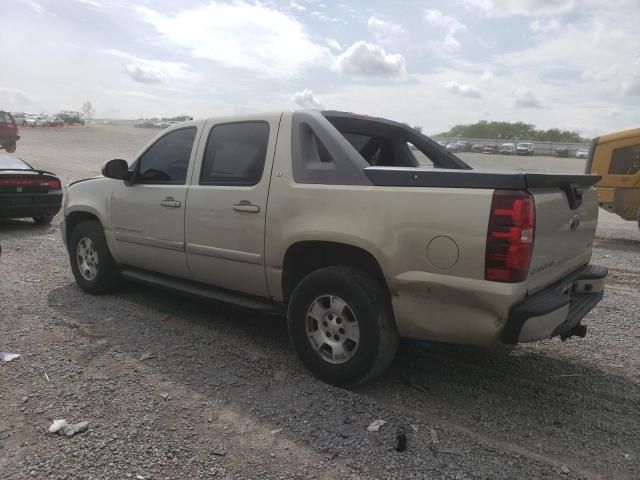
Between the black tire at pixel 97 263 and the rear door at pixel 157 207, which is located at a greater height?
the rear door at pixel 157 207

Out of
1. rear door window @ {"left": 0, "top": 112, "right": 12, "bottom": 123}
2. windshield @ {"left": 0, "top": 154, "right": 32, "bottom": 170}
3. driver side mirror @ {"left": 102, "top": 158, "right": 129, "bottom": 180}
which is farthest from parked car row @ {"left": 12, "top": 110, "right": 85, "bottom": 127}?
driver side mirror @ {"left": 102, "top": 158, "right": 129, "bottom": 180}

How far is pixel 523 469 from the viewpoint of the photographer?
253 cm

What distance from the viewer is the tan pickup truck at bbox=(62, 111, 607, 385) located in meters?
2.71

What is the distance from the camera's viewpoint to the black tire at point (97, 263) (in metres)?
5.10

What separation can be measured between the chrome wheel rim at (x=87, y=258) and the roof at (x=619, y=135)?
1001 cm

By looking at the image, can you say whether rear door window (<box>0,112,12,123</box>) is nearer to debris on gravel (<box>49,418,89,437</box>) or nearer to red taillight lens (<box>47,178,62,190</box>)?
red taillight lens (<box>47,178,62,190</box>)

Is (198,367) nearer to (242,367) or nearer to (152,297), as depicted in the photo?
(242,367)

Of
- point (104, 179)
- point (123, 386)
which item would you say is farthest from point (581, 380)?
point (104, 179)

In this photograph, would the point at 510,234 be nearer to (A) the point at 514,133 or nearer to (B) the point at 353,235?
(B) the point at 353,235

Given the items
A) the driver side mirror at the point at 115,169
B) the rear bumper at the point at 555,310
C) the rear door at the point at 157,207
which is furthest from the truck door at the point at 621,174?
the driver side mirror at the point at 115,169

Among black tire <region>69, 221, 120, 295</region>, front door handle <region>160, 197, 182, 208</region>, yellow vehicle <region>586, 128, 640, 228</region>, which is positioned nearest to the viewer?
front door handle <region>160, 197, 182, 208</region>

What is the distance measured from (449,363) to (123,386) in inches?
93.3

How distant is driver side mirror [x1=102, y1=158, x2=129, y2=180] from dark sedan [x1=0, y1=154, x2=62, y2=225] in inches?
217

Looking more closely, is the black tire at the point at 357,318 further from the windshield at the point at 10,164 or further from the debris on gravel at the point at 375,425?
the windshield at the point at 10,164
